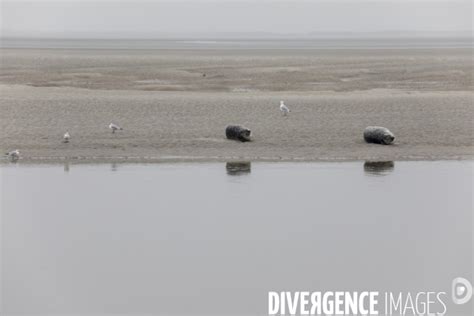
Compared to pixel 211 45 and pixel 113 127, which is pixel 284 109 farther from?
pixel 211 45

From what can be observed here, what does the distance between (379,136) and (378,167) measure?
6.73 feet

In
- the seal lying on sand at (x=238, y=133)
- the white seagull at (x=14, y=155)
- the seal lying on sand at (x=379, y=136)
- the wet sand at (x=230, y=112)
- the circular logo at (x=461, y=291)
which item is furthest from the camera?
the seal lying on sand at (x=238, y=133)

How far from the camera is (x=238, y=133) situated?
2348cm

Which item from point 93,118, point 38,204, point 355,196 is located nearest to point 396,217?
point 355,196

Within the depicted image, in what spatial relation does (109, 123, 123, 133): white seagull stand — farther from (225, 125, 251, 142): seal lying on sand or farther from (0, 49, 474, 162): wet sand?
(225, 125, 251, 142): seal lying on sand

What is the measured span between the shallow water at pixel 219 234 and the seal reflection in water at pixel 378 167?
44mm

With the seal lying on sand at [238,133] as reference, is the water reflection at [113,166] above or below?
below

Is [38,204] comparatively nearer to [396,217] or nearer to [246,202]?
[246,202]

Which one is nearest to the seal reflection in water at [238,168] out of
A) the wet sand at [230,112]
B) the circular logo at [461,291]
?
the wet sand at [230,112]

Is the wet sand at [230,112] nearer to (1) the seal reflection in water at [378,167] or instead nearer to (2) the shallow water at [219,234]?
(1) the seal reflection in water at [378,167]

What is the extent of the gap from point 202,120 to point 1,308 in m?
13.6

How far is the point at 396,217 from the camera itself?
55.2 feet

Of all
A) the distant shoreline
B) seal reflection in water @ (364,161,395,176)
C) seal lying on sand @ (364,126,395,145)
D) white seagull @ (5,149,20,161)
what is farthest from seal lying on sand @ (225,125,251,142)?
the distant shoreline

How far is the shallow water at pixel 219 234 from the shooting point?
13.1 meters
